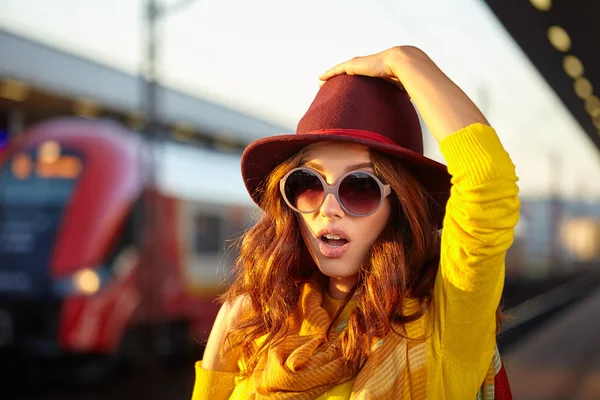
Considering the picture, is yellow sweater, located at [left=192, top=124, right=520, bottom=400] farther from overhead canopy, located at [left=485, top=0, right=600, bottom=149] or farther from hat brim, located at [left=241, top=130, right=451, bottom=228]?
overhead canopy, located at [left=485, top=0, right=600, bottom=149]

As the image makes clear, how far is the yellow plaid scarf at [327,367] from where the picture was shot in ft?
4.88

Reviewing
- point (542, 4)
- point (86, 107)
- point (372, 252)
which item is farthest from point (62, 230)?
point (86, 107)

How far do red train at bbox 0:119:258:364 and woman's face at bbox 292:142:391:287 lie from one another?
6653 mm

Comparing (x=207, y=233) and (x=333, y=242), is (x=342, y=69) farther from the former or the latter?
(x=207, y=233)

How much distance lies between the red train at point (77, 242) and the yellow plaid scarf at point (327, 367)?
6653 mm

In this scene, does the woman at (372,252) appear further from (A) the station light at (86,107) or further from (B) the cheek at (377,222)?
(A) the station light at (86,107)

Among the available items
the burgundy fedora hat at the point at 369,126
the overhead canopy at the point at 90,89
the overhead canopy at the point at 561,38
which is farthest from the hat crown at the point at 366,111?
the overhead canopy at the point at 90,89

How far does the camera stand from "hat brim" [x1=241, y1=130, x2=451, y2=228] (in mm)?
1586

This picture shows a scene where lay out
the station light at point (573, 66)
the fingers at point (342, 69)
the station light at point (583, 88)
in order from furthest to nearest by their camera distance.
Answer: the station light at point (583, 88) < the station light at point (573, 66) < the fingers at point (342, 69)

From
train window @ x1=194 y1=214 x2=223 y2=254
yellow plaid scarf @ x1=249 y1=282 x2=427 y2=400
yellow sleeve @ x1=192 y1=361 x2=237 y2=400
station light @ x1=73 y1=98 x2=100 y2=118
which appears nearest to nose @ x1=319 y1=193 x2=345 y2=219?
yellow plaid scarf @ x1=249 y1=282 x2=427 y2=400

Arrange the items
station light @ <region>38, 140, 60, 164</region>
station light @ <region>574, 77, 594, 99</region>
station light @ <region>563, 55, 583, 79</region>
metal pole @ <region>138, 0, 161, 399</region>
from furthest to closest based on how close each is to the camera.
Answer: station light @ <region>38, 140, 60, 164</region> → metal pole @ <region>138, 0, 161, 399</region> → station light @ <region>574, 77, 594, 99</region> → station light @ <region>563, 55, 583, 79</region>

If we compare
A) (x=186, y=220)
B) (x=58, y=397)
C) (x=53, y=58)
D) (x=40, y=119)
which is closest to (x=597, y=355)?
(x=186, y=220)

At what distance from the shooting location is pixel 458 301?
1.46m

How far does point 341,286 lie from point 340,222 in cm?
19
